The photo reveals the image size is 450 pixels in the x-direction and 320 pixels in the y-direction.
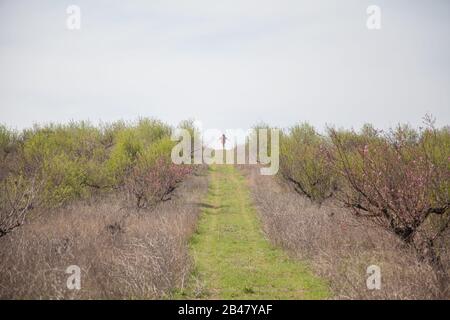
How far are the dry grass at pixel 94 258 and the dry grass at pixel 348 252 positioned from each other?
2.99 m

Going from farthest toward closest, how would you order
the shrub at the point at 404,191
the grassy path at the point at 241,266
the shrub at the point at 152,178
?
1. the shrub at the point at 152,178
2. the grassy path at the point at 241,266
3. the shrub at the point at 404,191

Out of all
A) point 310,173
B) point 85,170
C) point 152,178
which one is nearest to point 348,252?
point 310,173

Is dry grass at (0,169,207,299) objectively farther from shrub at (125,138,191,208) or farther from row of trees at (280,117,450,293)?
row of trees at (280,117,450,293)

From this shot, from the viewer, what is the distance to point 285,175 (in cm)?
1944

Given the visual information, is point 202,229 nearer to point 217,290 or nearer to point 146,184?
point 146,184

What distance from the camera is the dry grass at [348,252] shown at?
7.01m

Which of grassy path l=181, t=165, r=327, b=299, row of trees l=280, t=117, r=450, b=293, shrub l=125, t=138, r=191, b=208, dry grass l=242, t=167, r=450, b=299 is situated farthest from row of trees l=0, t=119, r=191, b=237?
row of trees l=280, t=117, r=450, b=293

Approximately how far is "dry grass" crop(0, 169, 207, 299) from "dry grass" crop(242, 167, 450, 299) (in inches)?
118

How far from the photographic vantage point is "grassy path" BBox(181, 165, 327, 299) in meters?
8.15

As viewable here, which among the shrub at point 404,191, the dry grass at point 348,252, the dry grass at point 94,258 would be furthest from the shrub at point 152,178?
the shrub at point 404,191

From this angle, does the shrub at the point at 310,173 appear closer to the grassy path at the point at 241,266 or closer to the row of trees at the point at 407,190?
the grassy path at the point at 241,266
